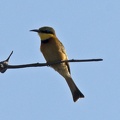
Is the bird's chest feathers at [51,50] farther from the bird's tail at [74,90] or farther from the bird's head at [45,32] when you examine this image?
the bird's tail at [74,90]

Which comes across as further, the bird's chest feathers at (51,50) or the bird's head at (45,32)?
the bird's head at (45,32)

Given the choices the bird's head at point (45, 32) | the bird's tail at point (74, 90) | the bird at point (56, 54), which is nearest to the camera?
the bird's tail at point (74, 90)

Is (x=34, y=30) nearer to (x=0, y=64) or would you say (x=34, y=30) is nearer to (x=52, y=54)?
(x=52, y=54)

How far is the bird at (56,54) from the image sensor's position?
406 centimetres

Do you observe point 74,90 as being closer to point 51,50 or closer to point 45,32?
point 51,50

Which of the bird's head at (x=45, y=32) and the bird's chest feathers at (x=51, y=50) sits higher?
the bird's head at (x=45, y=32)

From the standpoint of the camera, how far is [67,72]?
4.19 meters

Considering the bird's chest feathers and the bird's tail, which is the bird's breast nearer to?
the bird's chest feathers

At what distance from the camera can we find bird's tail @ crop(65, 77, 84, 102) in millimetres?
3939

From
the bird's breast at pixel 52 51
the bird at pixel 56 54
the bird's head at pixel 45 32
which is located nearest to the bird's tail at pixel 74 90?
the bird at pixel 56 54

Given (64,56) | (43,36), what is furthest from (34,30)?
(64,56)

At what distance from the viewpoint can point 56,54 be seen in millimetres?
4113

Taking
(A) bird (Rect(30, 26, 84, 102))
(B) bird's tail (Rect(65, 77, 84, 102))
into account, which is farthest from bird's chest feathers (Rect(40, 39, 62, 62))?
(B) bird's tail (Rect(65, 77, 84, 102))

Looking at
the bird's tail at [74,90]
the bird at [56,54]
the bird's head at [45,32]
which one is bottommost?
the bird's tail at [74,90]
